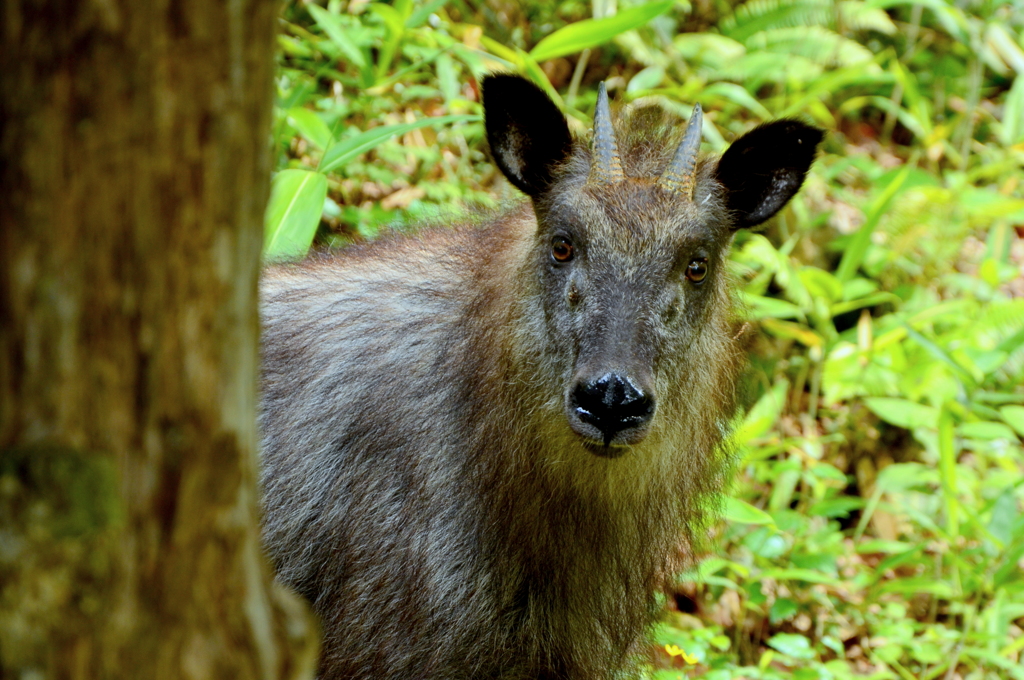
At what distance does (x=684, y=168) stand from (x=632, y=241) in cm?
39

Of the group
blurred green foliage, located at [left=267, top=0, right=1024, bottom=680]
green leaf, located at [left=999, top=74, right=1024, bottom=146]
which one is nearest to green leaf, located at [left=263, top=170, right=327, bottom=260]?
blurred green foliage, located at [left=267, top=0, right=1024, bottom=680]

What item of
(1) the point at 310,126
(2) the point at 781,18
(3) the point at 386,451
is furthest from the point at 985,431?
(2) the point at 781,18

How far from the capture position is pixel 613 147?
11.5 ft

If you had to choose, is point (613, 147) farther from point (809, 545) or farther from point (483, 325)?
point (809, 545)

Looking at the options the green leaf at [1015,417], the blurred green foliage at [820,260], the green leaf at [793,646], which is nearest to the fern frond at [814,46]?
the blurred green foliage at [820,260]

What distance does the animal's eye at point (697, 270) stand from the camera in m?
3.48

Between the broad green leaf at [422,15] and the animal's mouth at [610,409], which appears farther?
the broad green leaf at [422,15]

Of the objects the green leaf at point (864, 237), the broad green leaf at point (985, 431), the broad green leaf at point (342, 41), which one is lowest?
the broad green leaf at point (985, 431)

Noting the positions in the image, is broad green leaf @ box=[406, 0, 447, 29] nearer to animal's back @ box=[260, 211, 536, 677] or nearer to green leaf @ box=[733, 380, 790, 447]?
animal's back @ box=[260, 211, 536, 677]

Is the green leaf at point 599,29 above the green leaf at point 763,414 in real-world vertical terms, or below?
above

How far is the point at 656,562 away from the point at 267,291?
199cm

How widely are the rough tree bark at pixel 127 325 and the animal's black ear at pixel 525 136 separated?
2.24 meters

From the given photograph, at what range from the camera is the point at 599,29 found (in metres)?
5.04

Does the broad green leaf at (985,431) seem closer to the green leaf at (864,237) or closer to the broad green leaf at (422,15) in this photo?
the green leaf at (864,237)
